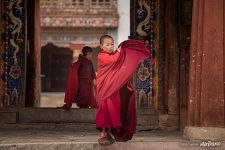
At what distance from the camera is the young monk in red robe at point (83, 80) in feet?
37.6

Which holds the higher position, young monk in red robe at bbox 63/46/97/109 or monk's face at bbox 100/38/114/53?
monk's face at bbox 100/38/114/53

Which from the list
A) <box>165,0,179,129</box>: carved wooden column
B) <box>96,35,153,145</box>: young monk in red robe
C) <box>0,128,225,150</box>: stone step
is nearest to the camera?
<box>96,35,153,145</box>: young monk in red robe

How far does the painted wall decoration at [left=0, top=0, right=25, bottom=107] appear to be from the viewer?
389 inches

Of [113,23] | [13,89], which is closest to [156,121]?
[13,89]

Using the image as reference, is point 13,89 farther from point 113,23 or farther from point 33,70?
point 113,23

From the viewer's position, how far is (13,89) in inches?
390

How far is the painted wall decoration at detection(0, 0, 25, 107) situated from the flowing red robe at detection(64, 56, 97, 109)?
174 centimetres

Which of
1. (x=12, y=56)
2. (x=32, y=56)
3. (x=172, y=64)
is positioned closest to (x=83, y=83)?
(x=32, y=56)

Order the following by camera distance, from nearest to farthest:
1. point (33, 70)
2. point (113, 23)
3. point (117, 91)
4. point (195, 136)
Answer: point (117, 91), point (195, 136), point (33, 70), point (113, 23)

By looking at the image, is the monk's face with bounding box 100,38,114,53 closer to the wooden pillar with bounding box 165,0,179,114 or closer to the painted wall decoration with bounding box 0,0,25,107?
the wooden pillar with bounding box 165,0,179,114

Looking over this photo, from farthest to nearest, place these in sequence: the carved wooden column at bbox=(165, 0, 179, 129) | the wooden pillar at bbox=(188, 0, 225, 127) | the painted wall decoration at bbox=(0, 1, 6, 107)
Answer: the painted wall decoration at bbox=(0, 1, 6, 107), the carved wooden column at bbox=(165, 0, 179, 129), the wooden pillar at bbox=(188, 0, 225, 127)

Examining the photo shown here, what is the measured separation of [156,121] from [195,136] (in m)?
2.25

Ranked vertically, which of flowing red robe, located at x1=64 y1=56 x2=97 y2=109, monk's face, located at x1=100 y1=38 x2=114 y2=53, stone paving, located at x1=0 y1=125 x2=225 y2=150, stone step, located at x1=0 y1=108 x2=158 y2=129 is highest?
monk's face, located at x1=100 y1=38 x2=114 y2=53

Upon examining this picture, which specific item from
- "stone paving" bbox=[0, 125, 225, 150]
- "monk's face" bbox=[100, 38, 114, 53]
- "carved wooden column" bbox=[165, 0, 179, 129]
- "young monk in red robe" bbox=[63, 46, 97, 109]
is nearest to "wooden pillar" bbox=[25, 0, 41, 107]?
"young monk in red robe" bbox=[63, 46, 97, 109]
